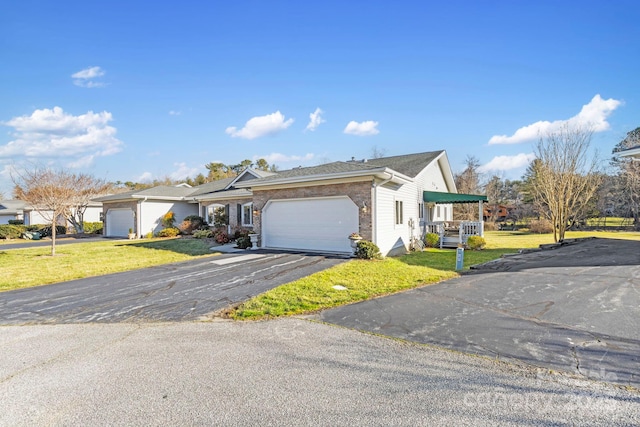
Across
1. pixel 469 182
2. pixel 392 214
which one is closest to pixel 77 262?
pixel 392 214

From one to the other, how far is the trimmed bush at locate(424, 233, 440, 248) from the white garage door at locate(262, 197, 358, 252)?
6309 millimetres

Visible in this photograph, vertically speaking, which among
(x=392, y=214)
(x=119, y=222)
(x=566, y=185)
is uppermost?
(x=566, y=185)

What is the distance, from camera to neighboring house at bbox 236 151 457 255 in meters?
12.3

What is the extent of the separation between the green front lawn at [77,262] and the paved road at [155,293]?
1073mm

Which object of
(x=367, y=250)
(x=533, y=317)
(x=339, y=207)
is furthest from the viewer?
(x=339, y=207)

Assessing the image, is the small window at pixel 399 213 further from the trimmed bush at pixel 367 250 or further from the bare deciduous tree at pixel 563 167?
the bare deciduous tree at pixel 563 167

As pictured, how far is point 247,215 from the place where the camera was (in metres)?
20.2

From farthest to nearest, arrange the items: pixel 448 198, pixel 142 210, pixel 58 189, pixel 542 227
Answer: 1. pixel 542 227
2. pixel 142 210
3. pixel 58 189
4. pixel 448 198

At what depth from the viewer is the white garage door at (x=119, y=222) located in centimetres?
2398

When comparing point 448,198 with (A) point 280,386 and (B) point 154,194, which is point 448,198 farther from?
(B) point 154,194

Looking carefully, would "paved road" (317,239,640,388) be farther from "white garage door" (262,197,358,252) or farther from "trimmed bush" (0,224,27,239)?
"trimmed bush" (0,224,27,239)

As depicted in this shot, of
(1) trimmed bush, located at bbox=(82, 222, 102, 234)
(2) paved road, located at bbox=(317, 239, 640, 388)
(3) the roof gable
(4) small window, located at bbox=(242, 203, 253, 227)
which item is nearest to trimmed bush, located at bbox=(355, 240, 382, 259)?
(3) the roof gable

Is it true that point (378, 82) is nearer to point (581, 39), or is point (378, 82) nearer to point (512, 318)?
point (581, 39)

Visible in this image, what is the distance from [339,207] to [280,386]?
10.1 m
